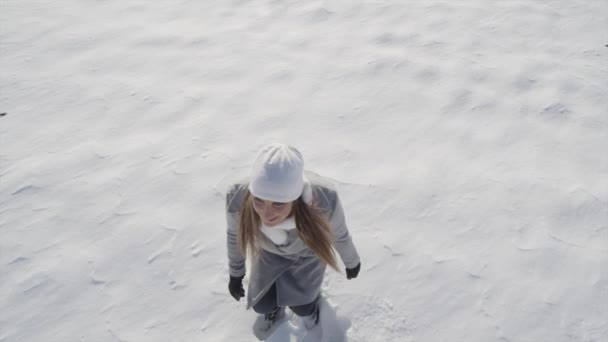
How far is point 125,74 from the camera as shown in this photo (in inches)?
130

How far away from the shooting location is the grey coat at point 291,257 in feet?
5.16

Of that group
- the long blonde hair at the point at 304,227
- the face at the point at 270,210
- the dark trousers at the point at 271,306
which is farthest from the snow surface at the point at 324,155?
the face at the point at 270,210

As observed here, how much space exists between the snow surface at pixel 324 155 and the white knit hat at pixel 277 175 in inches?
33.0

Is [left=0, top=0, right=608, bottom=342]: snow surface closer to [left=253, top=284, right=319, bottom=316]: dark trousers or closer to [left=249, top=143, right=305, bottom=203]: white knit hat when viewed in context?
[left=253, top=284, right=319, bottom=316]: dark trousers

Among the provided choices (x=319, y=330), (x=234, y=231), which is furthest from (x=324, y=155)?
(x=234, y=231)

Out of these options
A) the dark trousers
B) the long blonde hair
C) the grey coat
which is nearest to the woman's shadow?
the dark trousers

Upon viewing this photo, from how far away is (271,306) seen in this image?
184cm

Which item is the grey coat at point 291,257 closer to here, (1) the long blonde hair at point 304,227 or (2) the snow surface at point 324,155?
(1) the long blonde hair at point 304,227

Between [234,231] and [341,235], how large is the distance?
37 cm

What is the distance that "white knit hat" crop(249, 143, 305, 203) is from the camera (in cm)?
136

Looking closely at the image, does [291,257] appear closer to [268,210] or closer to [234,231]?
[234,231]

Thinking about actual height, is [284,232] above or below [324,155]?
above

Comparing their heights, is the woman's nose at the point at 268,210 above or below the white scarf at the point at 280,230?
above

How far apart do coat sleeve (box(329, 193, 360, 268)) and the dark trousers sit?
249 mm
